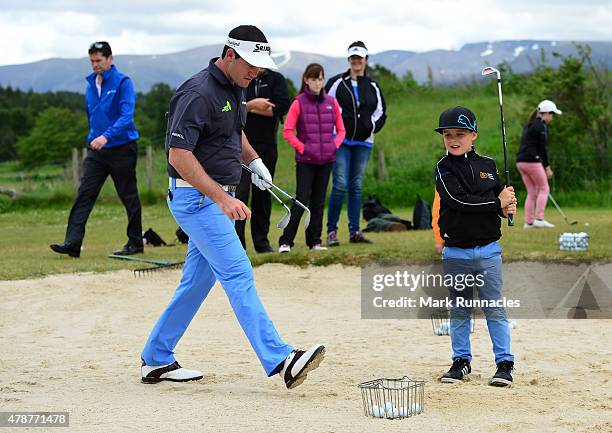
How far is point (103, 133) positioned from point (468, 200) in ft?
22.1

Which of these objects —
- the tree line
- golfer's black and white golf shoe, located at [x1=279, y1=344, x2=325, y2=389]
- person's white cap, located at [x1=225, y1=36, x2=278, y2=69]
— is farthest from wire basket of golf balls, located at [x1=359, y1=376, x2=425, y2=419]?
the tree line

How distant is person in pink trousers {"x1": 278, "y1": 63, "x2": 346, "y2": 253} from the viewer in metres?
12.2

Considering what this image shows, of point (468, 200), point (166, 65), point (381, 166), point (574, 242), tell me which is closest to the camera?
point (468, 200)

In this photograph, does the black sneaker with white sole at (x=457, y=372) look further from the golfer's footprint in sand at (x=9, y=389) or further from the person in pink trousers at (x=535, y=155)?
the person in pink trousers at (x=535, y=155)

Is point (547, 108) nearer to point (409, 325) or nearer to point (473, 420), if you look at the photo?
point (409, 325)

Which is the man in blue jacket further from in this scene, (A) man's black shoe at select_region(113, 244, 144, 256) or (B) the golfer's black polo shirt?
(B) the golfer's black polo shirt

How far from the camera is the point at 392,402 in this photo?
5977 millimetres

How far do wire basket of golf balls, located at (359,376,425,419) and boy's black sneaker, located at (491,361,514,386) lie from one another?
24.5 inches

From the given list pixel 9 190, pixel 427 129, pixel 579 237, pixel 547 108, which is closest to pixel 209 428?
pixel 579 237

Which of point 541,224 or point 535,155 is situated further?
point 535,155

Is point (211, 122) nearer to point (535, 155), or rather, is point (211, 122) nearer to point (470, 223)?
point (470, 223)

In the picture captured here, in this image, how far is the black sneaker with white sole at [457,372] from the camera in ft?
22.4

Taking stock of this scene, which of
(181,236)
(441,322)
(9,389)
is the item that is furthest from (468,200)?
(181,236)

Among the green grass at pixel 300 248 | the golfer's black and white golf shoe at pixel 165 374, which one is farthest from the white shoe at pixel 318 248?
the golfer's black and white golf shoe at pixel 165 374
